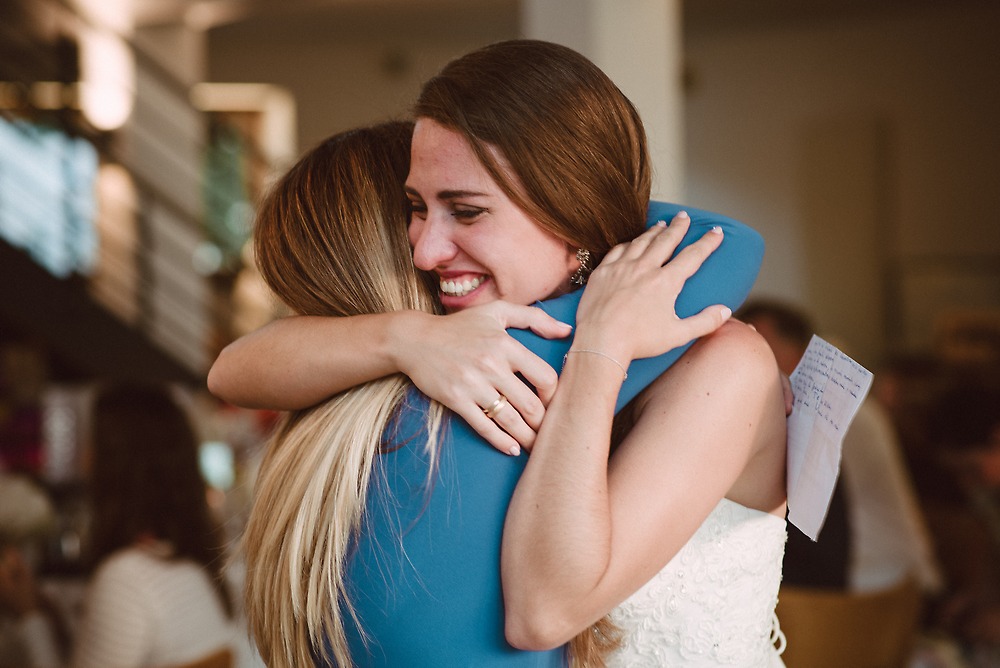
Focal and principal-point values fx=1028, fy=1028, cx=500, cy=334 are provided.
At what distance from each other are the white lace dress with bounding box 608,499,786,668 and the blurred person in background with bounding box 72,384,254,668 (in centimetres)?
133

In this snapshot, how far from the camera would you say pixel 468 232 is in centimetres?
122

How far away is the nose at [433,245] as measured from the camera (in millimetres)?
1196

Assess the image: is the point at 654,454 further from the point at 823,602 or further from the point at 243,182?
the point at 243,182

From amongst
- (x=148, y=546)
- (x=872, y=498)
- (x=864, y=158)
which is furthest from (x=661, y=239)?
(x=864, y=158)

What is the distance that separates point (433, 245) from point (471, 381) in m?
0.19

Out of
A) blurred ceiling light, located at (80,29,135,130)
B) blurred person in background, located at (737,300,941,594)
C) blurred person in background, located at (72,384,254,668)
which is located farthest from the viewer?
blurred ceiling light, located at (80,29,135,130)

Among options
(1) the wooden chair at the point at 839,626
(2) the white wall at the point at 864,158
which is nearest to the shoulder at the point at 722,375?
(1) the wooden chair at the point at 839,626

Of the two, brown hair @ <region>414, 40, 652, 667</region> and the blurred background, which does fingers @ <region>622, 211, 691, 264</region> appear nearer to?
brown hair @ <region>414, 40, 652, 667</region>

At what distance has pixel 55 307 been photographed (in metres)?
5.24

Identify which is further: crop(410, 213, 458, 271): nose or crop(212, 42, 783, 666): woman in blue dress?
crop(410, 213, 458, 271): nose

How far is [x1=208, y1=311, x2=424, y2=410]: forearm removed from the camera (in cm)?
117

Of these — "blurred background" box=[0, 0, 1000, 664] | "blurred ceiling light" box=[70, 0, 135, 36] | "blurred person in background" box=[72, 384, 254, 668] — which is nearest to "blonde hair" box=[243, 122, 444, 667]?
"blurred person in background" box=[72, 384, 254, 668]

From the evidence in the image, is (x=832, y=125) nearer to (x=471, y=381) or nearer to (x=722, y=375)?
(x=722, y=375)

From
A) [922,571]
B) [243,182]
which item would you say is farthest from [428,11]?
[922,571]
